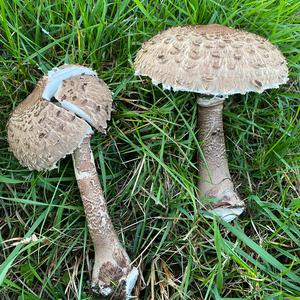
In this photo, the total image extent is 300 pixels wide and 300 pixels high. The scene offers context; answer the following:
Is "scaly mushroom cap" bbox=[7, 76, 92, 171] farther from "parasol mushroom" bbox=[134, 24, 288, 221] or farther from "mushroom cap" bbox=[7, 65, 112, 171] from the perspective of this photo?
"parasol mushroom" bbox=[134, 24, 288, 221]

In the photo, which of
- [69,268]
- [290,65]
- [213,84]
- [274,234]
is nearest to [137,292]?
[69,268]

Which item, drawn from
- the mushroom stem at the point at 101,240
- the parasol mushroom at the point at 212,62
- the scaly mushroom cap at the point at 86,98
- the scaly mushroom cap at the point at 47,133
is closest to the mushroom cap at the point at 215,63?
the parasol mushroom at the point at 212,62

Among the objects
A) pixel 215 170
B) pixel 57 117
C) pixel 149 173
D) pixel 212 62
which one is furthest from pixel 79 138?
pixel 215 170

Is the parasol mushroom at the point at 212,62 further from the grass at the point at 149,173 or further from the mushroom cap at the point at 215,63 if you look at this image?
the grass at the point at 149,173

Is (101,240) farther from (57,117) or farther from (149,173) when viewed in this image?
(57,117)

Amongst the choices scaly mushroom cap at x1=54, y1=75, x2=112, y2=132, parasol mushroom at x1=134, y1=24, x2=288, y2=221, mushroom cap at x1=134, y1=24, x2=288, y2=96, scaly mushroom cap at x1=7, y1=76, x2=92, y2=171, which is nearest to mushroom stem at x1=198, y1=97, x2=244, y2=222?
parasol mushroom at x1=134, y1=24, x2=288, y2=221
